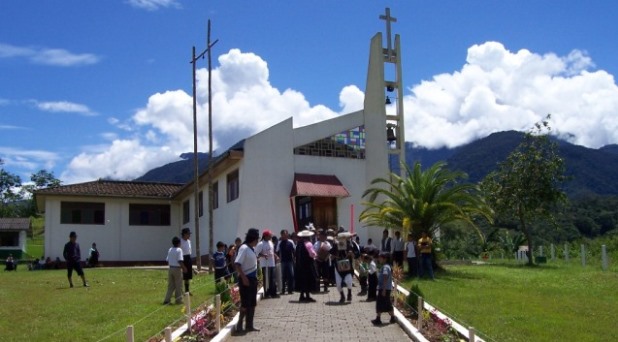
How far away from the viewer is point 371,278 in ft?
48.4

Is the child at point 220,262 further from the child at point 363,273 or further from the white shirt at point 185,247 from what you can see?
the child at point 363,273

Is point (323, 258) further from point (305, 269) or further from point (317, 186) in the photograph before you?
point (317, 186)

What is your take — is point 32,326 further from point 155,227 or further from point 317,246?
point 155,227

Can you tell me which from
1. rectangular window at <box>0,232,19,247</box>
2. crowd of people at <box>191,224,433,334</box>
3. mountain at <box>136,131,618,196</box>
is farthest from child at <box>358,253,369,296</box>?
mountain at <box>136,131,618,196</box>

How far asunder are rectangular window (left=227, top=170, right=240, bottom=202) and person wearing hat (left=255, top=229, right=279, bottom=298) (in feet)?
39.1

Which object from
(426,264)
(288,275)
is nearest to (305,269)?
(288,275)

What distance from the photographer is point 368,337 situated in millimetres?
10477

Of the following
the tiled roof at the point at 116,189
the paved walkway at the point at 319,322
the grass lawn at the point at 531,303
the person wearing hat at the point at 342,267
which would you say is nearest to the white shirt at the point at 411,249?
the grass lawn at the point at 531,303

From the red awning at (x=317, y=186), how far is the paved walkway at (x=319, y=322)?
1123cm

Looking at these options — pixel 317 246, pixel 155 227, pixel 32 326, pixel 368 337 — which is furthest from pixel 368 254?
pixel 155 227

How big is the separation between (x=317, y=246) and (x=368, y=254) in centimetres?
209

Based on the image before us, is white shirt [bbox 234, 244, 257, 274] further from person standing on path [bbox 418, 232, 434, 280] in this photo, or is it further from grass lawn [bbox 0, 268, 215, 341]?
person standing on path [bbox 418, 232, 434, 280]

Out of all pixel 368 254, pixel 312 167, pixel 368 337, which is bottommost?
pixel 368 337

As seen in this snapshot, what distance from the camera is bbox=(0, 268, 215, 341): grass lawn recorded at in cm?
1051
